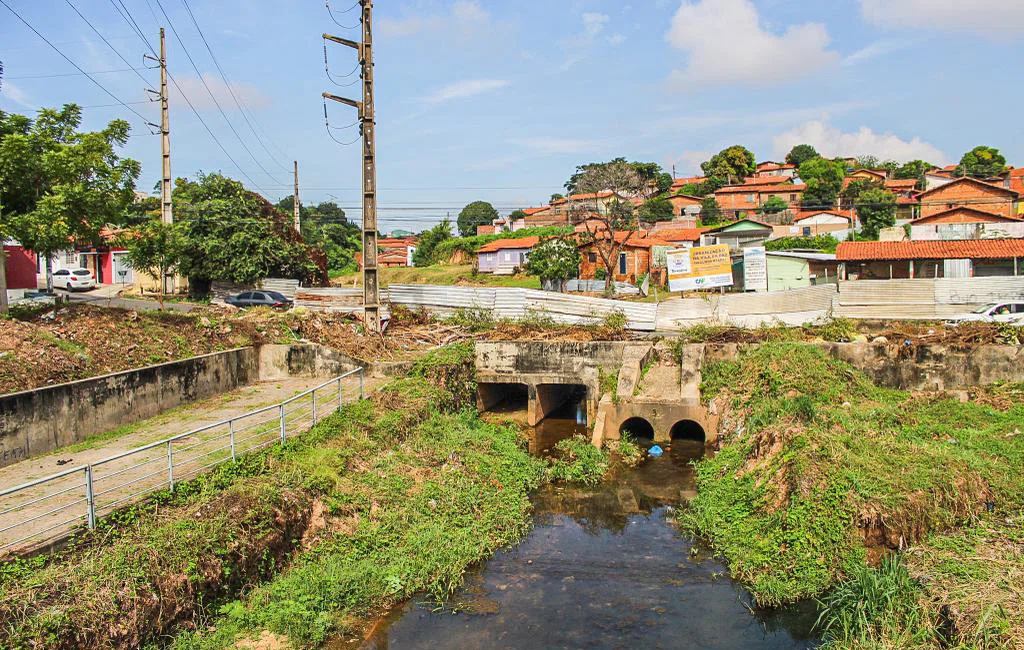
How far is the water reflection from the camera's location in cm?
1052

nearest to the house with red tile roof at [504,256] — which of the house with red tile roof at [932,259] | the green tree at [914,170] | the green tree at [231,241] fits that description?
the green tree at [231,241]

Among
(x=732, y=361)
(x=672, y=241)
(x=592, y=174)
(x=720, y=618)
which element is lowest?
(x=720, y=618)

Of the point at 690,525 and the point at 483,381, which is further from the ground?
the point at 483,381

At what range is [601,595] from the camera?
12031mm

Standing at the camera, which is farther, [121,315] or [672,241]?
[672,241]

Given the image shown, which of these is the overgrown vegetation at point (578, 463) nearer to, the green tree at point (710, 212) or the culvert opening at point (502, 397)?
the culvert opening at point (502, 397)

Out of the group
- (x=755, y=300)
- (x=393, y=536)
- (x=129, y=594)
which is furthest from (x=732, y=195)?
(x=129, y=594)

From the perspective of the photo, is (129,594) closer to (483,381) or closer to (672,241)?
(483,381)

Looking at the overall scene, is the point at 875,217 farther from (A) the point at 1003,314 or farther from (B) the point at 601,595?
(B) the point at 601,595

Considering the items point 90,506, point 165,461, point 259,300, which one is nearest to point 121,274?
point 259,300

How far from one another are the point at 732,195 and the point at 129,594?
67668mm

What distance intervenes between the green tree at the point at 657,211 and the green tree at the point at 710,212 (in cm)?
297

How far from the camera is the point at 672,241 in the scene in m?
45.4

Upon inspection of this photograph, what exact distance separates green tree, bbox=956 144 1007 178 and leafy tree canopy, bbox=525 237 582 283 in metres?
54.9
